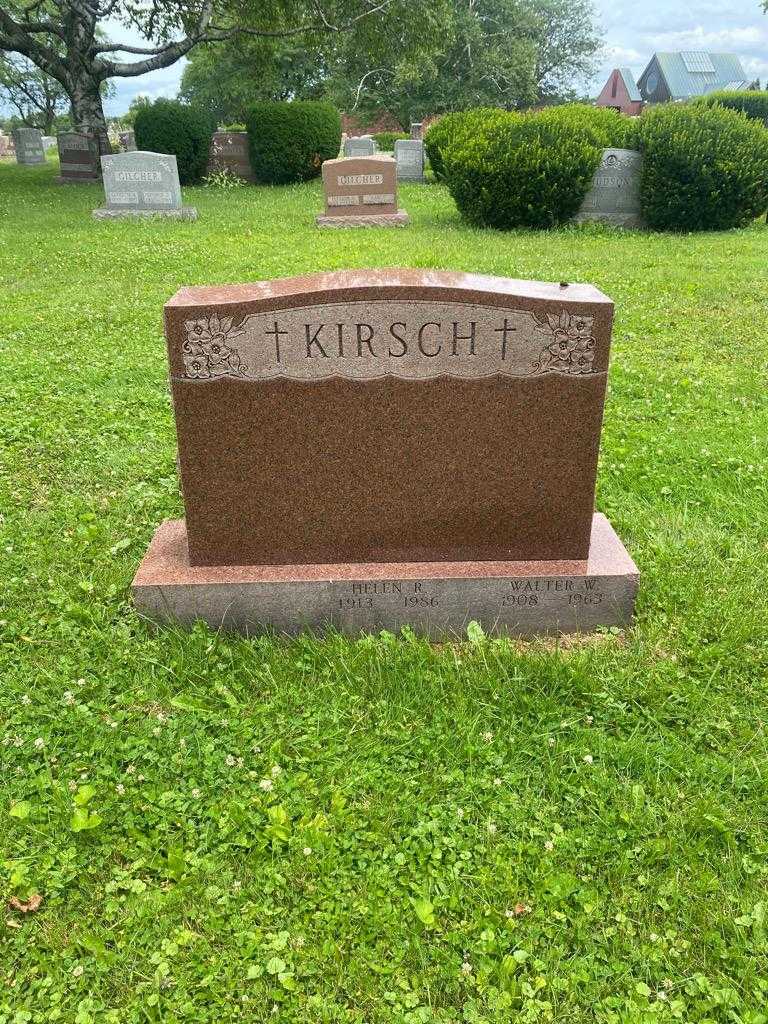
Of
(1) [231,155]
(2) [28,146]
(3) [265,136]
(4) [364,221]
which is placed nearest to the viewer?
(4) [364,221]

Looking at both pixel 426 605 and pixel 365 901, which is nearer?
pixel 365 901

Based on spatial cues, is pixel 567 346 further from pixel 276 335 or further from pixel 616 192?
pixel 616 192

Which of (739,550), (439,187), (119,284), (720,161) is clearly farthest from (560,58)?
(739,550)

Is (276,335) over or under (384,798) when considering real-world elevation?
over

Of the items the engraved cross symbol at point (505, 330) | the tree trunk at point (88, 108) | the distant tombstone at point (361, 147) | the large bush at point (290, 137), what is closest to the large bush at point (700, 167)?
the distant tombstone at point (361, 147)

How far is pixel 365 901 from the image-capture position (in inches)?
97.9

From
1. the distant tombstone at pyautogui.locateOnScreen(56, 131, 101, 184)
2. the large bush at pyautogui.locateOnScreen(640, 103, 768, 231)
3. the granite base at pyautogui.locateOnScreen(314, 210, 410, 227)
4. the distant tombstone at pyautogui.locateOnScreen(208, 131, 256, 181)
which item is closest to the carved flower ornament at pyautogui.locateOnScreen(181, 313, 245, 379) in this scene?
the large bush at pyautogui.locateOnScreen(640, 103, 768, 231)

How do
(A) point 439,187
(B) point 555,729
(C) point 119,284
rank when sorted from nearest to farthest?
(B) point 555,729
(C) point 119,284
(A) point 439,187

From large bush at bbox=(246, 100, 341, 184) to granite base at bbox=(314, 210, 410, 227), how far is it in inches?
363

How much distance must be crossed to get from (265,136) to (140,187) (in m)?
8.63

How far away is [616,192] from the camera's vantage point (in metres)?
14.4

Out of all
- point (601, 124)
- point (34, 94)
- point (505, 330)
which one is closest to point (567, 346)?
point (505, 330)

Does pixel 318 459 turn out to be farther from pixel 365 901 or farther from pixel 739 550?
pixel 739 550

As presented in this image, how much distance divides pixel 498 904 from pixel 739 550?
96.8 inches
